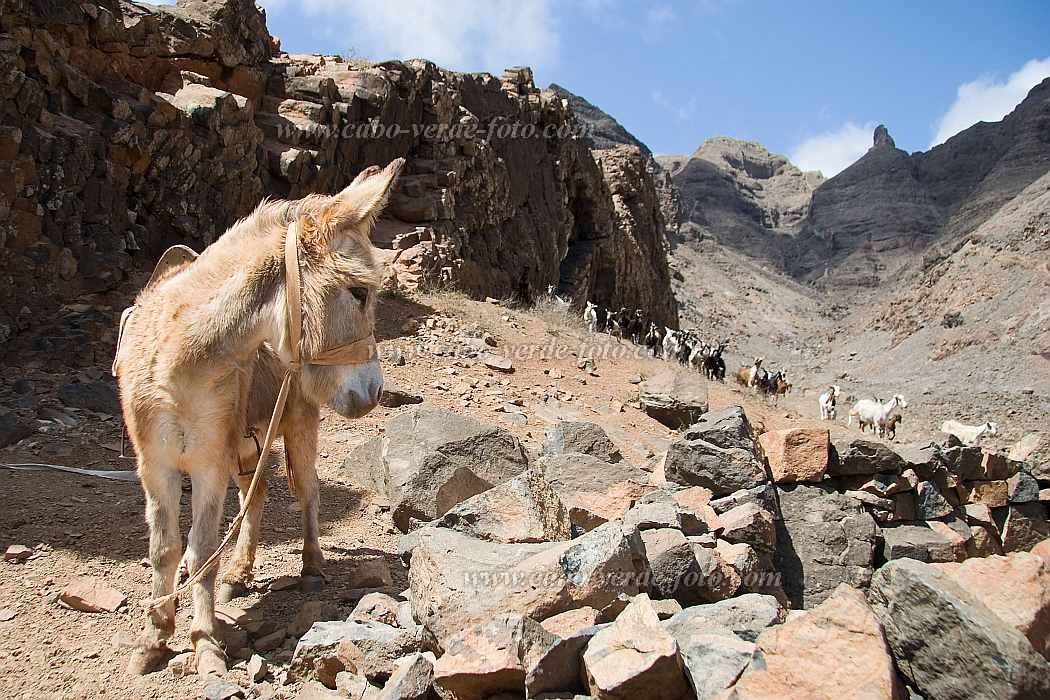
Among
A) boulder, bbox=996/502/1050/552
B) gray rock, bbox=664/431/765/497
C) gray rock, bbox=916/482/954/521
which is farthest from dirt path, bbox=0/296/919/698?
boulder, bbox=996/502/1050/552

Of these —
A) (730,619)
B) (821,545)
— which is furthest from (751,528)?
(730,619)

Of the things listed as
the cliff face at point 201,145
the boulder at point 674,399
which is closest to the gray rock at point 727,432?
the boulder at point 674,399

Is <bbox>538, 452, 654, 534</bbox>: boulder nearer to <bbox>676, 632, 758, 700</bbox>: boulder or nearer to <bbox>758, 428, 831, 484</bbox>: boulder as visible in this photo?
<bbox>758, 428, 831, 484</bbox>: boulder

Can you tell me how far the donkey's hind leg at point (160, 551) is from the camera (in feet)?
10.4

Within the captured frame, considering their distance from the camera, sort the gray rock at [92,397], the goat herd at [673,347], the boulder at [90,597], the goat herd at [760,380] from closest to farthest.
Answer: the boulder at [90,597] < the gray rock at [92,397] < the goat herd at [760,380] < the goat herd at [673,347]

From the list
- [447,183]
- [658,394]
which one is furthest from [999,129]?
[658,394]

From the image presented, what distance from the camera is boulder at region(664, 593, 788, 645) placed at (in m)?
2.89

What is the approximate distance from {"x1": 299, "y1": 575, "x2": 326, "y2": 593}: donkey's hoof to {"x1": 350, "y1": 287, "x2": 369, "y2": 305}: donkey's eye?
2000 mm

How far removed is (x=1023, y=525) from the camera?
5.71 metres

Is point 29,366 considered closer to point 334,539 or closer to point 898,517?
point 334,539

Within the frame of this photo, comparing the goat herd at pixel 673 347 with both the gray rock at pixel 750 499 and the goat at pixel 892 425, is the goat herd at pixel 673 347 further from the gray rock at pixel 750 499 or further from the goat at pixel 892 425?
the gray rock at pixel 750 499

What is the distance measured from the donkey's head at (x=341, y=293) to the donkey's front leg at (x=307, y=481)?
1087mm

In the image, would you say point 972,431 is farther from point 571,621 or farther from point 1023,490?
point 571,621

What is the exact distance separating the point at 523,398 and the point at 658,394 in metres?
2.32
